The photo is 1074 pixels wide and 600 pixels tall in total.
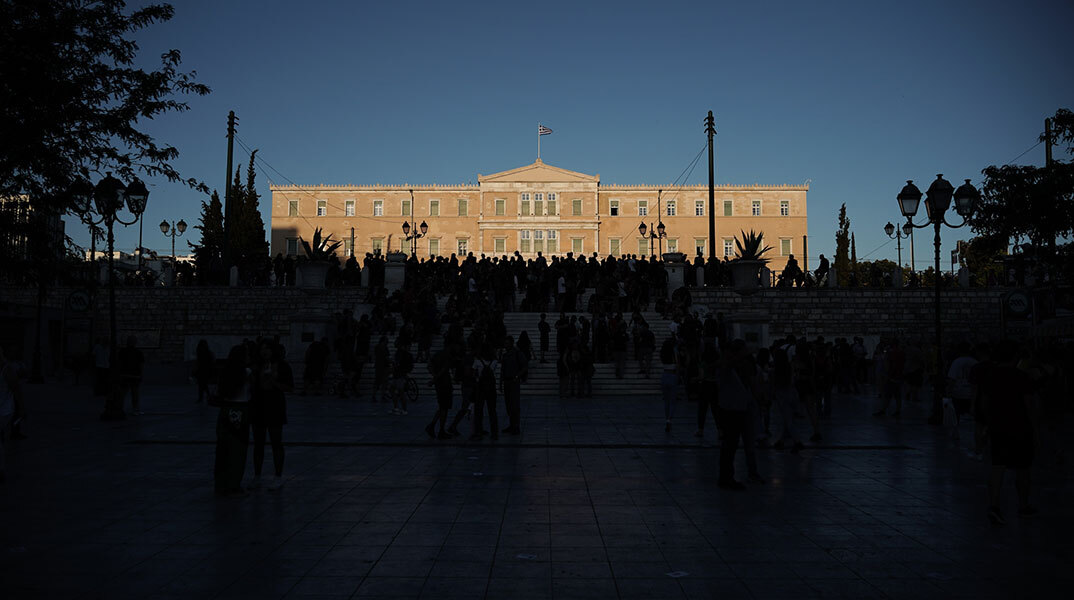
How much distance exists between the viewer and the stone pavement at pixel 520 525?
474 centimetres

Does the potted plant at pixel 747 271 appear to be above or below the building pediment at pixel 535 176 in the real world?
below

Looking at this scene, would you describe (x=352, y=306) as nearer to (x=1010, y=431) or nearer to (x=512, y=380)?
(x=512, y=380)

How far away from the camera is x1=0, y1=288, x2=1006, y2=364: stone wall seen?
94.4 feet

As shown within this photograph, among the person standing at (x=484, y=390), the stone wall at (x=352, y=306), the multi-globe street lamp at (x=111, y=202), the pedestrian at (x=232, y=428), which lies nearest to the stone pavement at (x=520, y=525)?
the pedestrian at (x=232, y=428)

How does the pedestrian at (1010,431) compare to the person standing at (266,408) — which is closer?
the pedestrian at (1010,431)

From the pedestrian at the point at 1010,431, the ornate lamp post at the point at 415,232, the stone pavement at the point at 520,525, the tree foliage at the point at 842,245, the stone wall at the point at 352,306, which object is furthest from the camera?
the tree foliage at the point at 842,245

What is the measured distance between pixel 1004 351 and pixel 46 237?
1217 cm

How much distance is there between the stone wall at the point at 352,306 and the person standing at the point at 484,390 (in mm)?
17654

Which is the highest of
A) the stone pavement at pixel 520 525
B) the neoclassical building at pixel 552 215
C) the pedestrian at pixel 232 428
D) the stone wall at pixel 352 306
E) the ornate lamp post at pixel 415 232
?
the neoclassical building at pixel 552 215

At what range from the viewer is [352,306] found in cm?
2797

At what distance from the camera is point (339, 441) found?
11.3m

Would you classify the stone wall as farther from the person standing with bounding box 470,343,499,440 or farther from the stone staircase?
the person standing with bounding box 470,343,499,440

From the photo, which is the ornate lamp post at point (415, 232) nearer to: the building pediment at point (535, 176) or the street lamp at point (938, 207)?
the building pediment at point (535, 176)

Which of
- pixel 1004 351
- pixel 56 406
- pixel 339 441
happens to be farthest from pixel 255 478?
pixel 56 406
